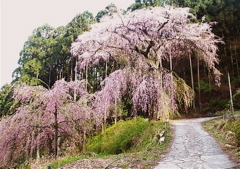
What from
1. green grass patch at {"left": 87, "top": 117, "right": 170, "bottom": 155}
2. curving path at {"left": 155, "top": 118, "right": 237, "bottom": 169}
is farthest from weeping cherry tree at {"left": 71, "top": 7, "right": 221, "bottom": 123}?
curving path at {"left": 155, "top": 118, "right": 237, "bottom": 169}

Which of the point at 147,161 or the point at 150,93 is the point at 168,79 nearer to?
the point at 150,93

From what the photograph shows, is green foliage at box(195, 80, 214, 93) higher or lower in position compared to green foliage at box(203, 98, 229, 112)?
higher

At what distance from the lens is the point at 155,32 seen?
8.62m

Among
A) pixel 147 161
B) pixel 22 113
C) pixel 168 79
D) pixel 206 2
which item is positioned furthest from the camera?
pixel 206 2

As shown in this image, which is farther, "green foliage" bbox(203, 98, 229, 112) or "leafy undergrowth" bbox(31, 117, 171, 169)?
"green foliage" bbox(203, 98, 229, 112)

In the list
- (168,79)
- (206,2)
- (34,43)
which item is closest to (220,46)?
(206,2)

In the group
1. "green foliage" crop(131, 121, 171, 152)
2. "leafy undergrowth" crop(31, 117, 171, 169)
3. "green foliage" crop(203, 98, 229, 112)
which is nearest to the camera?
"leafy undergrowth" crop(31, 117, 171, 169)

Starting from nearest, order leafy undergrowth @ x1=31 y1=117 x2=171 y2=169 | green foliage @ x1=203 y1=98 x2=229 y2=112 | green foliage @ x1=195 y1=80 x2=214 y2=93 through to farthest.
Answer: leafy undergrowth @ x1=31 y1=117 x2=171 y2=169, green foliage @ x1=203 y1=98 x2=229 y2=112, green foliage @ x1=195 y1=80 x2=214 y2=93

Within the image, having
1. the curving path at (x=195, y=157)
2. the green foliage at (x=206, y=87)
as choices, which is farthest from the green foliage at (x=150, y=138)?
the green foliage at (x=206, y=87)

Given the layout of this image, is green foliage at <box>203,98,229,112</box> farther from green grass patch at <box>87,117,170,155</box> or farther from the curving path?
the curving path

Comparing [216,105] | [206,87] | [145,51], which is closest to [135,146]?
[145,51]

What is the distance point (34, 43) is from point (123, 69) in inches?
786

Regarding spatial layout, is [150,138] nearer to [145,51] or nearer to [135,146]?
[135,146]

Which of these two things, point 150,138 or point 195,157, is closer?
point 195,157
